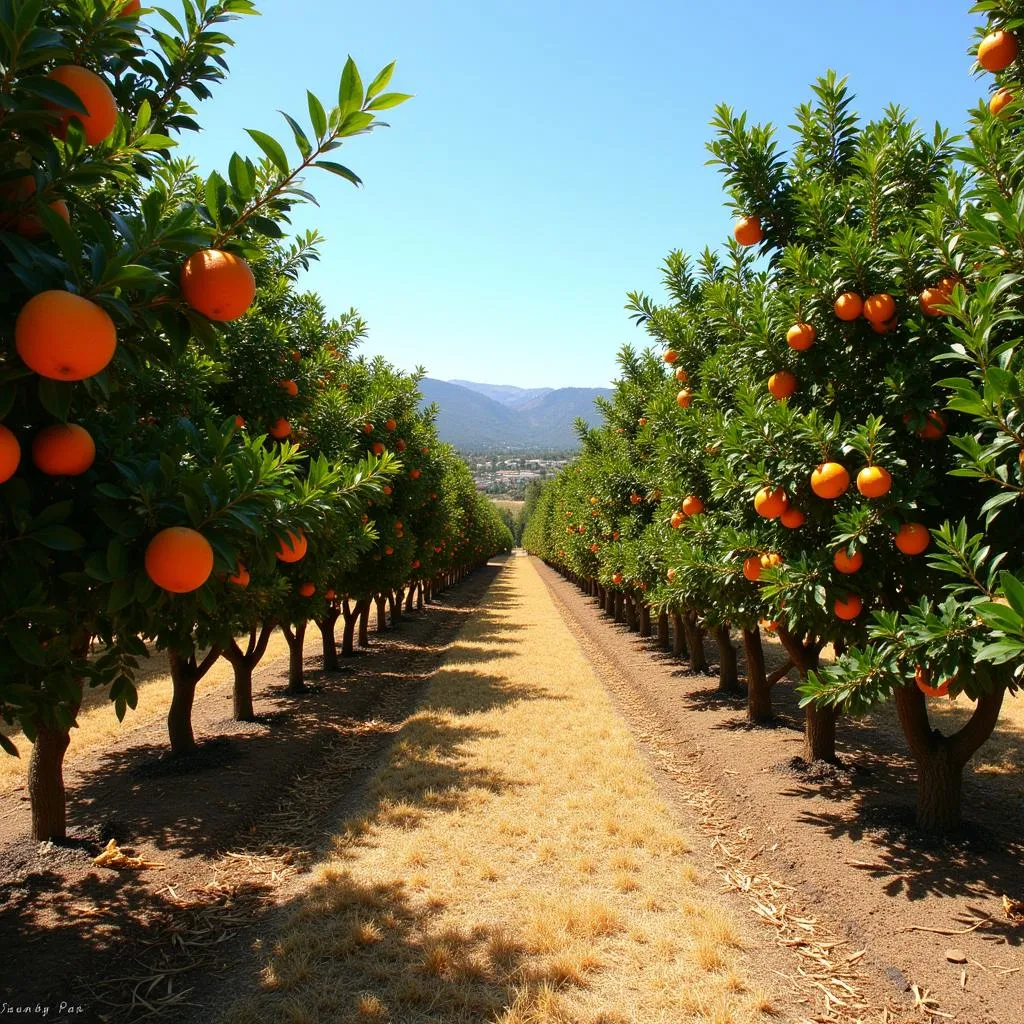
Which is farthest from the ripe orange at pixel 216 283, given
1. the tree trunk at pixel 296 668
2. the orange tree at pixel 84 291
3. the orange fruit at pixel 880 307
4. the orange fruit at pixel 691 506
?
the tree trunk at pixel 296 668

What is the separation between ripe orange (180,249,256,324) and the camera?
7.62 ft

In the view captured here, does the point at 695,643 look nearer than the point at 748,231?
No

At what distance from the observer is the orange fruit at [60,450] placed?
7.88 feet

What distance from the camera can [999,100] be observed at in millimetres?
3848

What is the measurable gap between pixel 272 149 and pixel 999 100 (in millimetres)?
4125

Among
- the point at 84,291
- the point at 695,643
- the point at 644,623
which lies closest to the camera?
the point at 84,291

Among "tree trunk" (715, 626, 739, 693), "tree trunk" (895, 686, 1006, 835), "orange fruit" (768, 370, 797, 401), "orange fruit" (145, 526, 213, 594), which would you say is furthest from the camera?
"tree trunk" (715, 626, 739, 693)

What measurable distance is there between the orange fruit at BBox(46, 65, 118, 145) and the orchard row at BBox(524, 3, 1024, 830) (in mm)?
3582

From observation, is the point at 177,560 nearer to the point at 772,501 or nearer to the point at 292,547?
the point at 292,547

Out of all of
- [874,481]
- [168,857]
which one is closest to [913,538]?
[874,481]

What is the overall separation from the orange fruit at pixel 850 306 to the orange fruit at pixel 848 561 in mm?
1770

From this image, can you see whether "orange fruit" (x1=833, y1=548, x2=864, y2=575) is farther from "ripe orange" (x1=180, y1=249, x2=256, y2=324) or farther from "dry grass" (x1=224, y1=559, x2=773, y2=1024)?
"ripe orange" (x1=180, y1=249, x2=256, y2=324)

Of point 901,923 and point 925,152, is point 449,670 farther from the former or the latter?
point 925,152

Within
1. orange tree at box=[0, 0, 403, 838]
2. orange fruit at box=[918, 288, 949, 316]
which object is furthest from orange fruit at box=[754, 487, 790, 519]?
orange tree at box=[0, 0, 403, 838]
